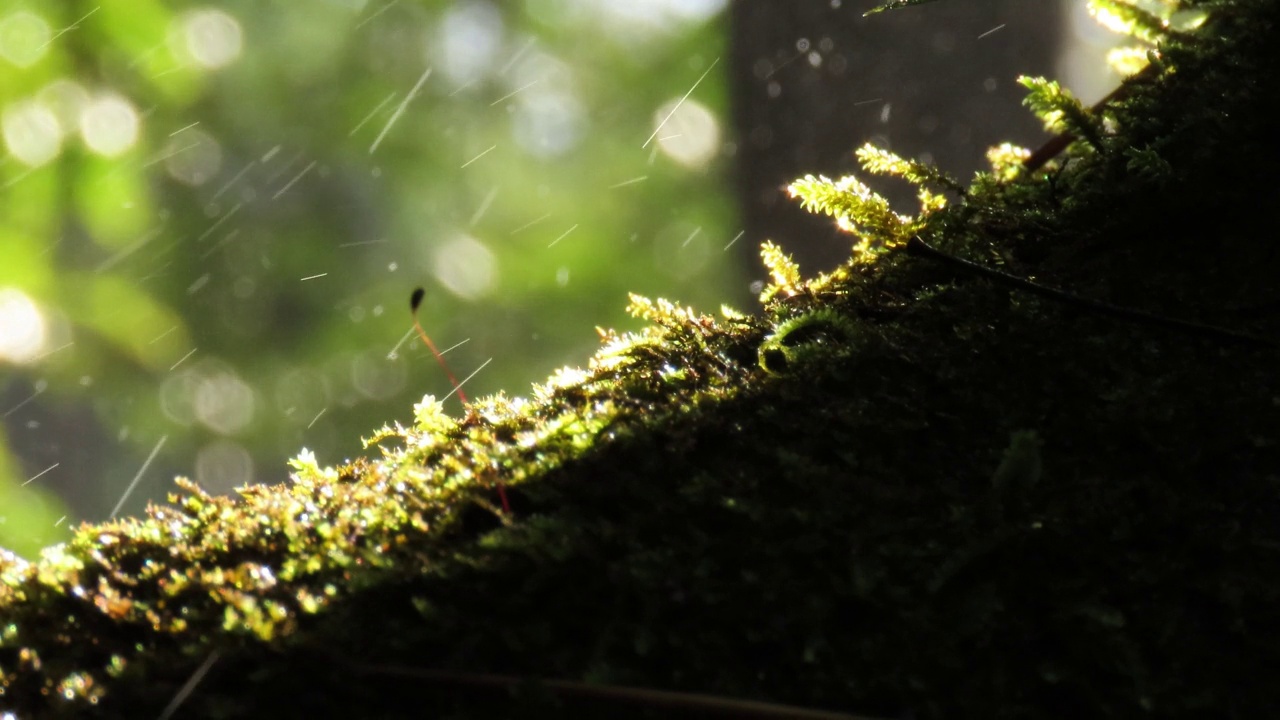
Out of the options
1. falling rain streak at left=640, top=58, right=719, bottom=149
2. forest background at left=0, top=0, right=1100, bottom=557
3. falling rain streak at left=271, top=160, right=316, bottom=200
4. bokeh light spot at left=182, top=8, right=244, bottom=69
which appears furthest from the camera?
falling rain streak at left=271, top=160, right=316, bottom=200

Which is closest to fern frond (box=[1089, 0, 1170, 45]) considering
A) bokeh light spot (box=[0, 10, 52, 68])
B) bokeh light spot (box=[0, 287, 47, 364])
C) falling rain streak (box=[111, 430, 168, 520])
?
bokeh light spot (box=[0, 10, 52, 68])

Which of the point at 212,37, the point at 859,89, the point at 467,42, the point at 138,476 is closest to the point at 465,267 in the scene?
the point at 467,42

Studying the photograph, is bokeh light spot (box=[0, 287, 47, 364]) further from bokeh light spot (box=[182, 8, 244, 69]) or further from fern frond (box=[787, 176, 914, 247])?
fern frond (box=[787, 176, 914, 247])

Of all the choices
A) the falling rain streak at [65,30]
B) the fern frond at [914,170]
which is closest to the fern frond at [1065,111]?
the fern frond at [914,170]

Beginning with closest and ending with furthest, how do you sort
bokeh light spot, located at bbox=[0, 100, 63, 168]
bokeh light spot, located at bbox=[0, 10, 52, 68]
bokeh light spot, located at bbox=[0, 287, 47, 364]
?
bokeh light spot, located at bbox=[0, 100, 63, 168]
bokeh light spot, located at bbox=[0, 10, 52, 68]
bokeh light spot, located at bbox=[0, 287, 47, 364]

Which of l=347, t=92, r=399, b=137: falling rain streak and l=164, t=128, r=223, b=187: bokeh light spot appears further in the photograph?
l=164, t=128, r=223, b=187: bokeh light spot

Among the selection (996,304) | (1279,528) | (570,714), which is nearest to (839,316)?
(996,304)

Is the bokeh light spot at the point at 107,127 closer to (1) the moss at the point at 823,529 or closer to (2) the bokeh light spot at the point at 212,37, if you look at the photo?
(2) the bokeh light spot at the point at 212,37

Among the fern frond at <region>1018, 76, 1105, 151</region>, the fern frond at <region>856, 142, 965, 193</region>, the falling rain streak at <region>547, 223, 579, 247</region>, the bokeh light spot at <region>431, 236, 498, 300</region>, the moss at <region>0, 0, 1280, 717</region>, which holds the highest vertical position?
the bokeh light spot at <region>431, 236, 498, 300</region>
